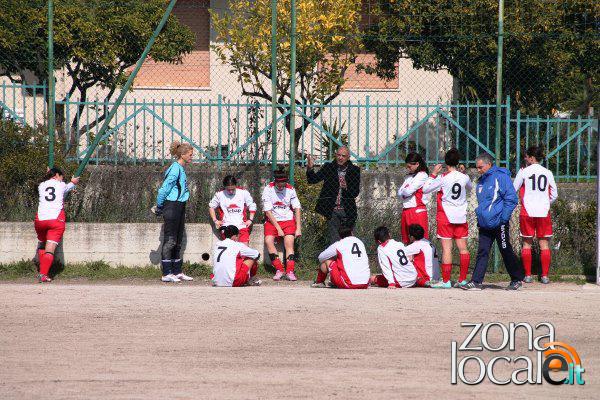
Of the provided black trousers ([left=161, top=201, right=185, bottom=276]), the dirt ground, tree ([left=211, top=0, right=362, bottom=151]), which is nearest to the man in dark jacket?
the dirt ground

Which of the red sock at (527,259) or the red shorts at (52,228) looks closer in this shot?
the red sock at (527,259)

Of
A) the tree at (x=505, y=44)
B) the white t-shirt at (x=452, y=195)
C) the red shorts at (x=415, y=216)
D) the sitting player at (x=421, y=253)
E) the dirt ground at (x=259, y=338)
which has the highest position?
the tree at (x=505, y=44)

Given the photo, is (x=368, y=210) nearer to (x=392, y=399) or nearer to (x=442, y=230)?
(x=442, y=230)

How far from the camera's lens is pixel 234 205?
13711mm

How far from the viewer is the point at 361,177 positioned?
14.8 meters

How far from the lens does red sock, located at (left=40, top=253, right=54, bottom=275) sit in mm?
13359

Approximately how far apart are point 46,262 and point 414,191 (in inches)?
191

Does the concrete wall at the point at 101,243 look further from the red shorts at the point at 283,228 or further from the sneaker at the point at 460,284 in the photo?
the sneaker at the point at 460,284

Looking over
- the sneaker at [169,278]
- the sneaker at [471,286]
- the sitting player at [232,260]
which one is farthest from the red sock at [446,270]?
the sneaker at [169,278]

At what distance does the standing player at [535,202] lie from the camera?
518 inches

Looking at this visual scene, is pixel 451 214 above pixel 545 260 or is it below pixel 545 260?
above

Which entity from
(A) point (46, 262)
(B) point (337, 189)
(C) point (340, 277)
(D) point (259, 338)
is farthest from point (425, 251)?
(A) point (46, 262)

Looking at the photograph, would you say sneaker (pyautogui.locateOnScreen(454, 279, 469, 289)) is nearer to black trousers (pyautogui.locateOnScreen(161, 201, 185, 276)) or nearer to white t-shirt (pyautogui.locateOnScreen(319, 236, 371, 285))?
white t-shirt (pyautogui.locateOnScreen(319, 236, 371, 285))

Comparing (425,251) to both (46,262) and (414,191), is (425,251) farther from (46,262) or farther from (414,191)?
(46,262)
